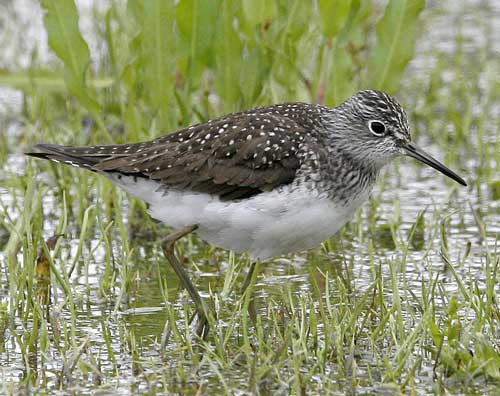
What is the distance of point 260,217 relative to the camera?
683 centimetres

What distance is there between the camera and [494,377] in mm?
5926

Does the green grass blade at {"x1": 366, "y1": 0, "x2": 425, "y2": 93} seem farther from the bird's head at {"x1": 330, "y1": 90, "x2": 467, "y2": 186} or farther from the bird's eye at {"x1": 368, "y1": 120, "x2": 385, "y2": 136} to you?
the bird's eye at {"x1": 368, "y1": 120, "x2": 385, "y2": 136}

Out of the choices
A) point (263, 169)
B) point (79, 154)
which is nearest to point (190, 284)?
point (263, 169)

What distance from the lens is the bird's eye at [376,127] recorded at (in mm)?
7277

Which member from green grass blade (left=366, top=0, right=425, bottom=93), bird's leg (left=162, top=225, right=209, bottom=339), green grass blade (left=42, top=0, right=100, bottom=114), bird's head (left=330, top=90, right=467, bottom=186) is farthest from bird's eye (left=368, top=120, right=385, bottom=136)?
green grass blade (left=42, top=0, right=100, bottom=114)

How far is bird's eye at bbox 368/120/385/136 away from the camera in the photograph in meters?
7.28

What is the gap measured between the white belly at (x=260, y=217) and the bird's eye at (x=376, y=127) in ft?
1.37

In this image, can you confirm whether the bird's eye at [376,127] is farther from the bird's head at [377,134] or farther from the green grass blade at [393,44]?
the green grass blade at [393,44]

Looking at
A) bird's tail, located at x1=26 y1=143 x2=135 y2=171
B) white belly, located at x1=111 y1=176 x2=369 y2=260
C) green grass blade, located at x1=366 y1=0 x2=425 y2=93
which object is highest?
green grass blade, located at x1=366 y1=0 x2=425 y2=93

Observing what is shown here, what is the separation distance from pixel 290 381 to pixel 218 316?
1.46 metres

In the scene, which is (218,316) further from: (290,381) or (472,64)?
(472,64)

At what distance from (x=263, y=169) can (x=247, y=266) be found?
1.68 meters

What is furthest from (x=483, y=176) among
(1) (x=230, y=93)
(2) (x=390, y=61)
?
(1) (x=230, y=93)

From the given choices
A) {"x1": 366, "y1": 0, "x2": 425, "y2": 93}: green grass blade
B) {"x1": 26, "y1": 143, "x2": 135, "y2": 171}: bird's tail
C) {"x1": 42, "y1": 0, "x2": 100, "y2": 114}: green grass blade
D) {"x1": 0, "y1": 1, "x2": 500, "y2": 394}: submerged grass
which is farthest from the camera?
{"x1": 366, "y1": 0, "x2": 425, "y2": 93}: green grass blade
